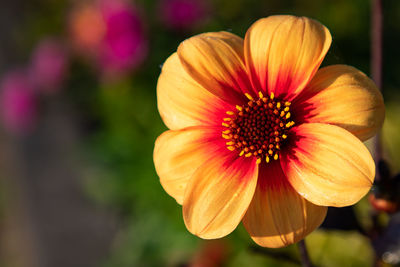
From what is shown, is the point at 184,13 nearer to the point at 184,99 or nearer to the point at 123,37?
the point at 123,37

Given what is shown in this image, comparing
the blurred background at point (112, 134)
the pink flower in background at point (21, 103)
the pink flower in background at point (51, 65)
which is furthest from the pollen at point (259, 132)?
the pink flower in background at point (21, 103)

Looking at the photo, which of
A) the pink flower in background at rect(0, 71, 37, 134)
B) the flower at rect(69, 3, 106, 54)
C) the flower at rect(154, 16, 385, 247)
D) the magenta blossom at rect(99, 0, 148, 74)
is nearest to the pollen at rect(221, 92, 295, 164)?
the flower at rect(154, 16, 385, 247)

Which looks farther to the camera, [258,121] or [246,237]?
[246,237]

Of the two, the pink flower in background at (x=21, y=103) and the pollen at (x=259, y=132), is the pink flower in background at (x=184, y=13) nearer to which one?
the pink flower in background at (x=21, y=103)

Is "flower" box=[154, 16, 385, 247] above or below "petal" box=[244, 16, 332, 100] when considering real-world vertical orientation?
below

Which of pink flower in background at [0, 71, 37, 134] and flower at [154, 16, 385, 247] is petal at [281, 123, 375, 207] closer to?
flower at [154, 16, 385, 247]

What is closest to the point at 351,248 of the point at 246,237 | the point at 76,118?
the point at 246,237

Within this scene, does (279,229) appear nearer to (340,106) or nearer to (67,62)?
(340,106)
